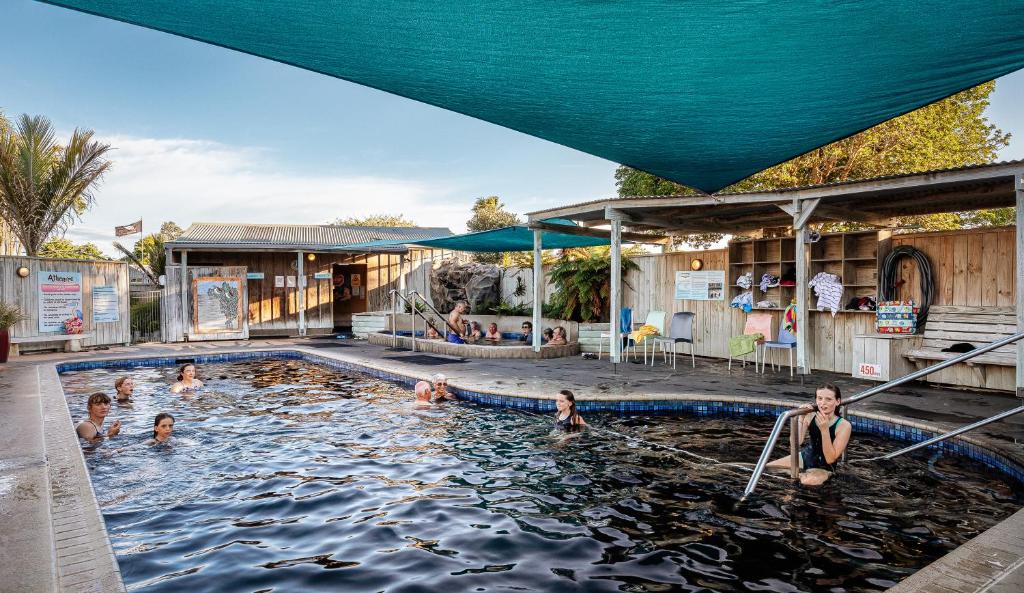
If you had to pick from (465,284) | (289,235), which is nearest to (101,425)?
(465,284)

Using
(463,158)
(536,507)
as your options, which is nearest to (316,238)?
(536,507)

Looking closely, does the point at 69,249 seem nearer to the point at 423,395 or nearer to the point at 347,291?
the point at 347,291

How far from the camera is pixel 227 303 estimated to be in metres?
15.1

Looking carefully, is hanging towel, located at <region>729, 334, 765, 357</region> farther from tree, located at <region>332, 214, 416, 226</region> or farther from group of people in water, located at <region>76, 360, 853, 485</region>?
tree, located at <region>332, 214, 416, 226</region>

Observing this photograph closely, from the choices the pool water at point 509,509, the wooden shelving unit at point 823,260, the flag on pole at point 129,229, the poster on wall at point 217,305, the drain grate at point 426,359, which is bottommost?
the pool water at point 509,509

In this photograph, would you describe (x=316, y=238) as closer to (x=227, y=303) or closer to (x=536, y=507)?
(x=227, y=303)

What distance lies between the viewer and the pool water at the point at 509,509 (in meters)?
3.17

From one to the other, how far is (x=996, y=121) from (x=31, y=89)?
29.4 metres

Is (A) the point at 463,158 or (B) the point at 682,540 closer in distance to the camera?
(B) the point at 682,540

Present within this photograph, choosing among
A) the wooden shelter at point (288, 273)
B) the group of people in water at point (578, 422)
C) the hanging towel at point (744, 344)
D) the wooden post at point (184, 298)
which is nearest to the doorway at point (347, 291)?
the wooden shelter at point (288, 273)

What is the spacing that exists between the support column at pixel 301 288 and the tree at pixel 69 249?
15.1 meters

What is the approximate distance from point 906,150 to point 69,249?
35.9 m

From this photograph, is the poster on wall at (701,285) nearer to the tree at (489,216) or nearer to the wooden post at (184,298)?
the wooden post at (184,298)

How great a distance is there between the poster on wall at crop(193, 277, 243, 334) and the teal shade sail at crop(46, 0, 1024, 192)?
1314 cm
